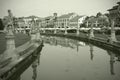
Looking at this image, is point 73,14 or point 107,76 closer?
point 107,76

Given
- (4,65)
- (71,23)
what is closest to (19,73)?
(4,65)

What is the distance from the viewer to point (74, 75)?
8617mm

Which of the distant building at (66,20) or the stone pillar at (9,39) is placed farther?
the distant building at (66,20)

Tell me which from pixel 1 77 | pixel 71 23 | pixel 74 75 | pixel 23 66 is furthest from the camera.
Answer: pixel 71 23

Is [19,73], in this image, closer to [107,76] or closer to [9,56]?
[9,56]

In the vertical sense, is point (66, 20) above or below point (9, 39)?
above

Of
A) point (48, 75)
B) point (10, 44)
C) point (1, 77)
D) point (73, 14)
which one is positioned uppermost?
point (73, 14)

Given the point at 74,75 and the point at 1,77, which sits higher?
the point at 1,77

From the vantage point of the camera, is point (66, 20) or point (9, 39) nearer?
point (9, 39)

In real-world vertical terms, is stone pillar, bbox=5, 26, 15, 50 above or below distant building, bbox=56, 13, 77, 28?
below

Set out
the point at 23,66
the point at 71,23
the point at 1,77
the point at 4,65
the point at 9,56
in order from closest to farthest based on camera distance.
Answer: the point at 1,77 → the point at 4,65 → the point at 9,56 → the point at 23,66 → the point at 71,23

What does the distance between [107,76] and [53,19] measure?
118148 millimetres

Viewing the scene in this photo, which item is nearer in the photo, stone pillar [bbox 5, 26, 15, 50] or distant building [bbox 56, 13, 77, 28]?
stone pillar [bbox 5, 26, 15, 50]

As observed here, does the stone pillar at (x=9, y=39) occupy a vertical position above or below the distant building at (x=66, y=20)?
below
